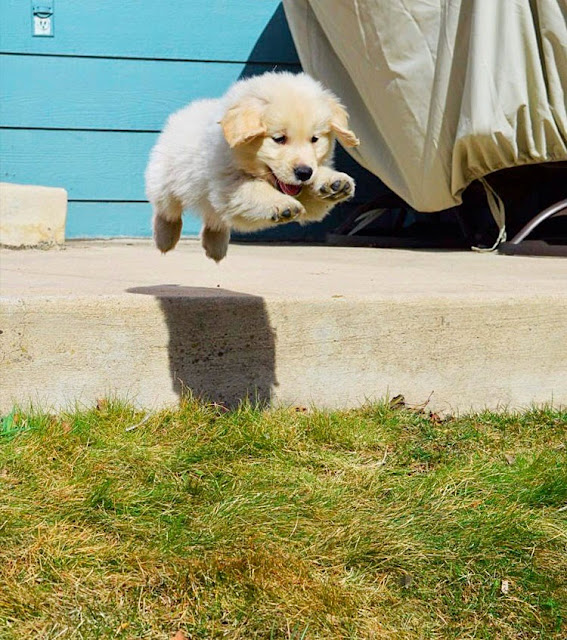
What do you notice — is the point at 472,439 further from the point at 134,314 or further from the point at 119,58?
the point at 119,58

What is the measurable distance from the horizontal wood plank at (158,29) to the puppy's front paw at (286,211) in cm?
451

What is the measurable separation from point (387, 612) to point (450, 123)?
138 inches

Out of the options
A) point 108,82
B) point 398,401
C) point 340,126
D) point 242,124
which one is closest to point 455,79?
point 398,401

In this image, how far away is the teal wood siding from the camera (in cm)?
621

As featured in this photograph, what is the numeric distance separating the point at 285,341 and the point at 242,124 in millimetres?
1098

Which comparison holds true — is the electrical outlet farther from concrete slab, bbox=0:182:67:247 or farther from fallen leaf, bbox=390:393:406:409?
fallen leaf, bbox=390:393:406:409

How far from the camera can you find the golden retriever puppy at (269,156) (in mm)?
2234

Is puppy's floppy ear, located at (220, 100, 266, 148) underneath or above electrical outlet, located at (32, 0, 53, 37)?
underneath

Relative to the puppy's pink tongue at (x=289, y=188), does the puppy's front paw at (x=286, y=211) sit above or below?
below

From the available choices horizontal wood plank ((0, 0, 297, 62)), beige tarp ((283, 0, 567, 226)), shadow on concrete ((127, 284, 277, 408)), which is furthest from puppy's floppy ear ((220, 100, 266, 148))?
horizontal wood plank ((0, 0, 297, 62))

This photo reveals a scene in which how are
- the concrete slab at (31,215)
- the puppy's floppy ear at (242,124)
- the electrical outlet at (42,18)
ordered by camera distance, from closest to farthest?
the puppy's floppy ear at (242,124), the concrete slab at (31,215), the electrical outlet at (42,18)

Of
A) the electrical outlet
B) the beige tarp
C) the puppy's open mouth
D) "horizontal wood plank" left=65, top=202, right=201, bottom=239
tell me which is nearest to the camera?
the puppy's open mouth

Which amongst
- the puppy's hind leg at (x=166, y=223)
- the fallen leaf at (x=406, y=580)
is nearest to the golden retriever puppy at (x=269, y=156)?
the puppy's hind leg at (x=166, y=223)

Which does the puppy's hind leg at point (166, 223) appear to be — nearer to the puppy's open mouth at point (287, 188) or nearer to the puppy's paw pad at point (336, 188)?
the puppy's open mouth at point (287, 188)
